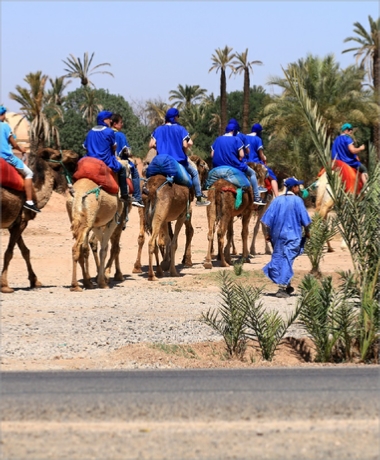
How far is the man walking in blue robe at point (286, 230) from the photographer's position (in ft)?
47.9

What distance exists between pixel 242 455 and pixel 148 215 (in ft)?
38.2

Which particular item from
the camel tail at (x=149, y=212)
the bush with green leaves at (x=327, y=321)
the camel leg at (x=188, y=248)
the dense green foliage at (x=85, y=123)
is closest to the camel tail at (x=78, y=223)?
the camel tail at (x=149, y=212)

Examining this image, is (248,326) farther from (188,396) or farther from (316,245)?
(316,245)

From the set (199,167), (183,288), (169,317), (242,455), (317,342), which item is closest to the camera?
(242,455)

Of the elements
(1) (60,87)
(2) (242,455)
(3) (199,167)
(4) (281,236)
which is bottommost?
(2) (242,455)

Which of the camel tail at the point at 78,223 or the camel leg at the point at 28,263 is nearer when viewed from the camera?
Answer: the camel tail at the point at 78,223

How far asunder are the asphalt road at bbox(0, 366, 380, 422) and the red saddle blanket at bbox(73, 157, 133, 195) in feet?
23.0

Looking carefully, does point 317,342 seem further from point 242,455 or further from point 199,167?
point 199,167

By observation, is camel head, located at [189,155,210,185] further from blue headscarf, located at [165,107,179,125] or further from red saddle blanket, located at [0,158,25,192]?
red saddle blanket, located at [0,158,25,192]

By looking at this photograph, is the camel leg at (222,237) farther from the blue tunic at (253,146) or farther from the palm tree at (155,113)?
the palm tree at (155,113)

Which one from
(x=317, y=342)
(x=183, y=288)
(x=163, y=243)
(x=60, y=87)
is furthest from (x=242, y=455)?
(x=60, y=87)

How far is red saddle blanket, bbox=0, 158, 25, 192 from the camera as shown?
1431 centimetres

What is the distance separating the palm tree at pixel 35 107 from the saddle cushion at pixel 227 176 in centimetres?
3337

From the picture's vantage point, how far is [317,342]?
1054 centimetres
